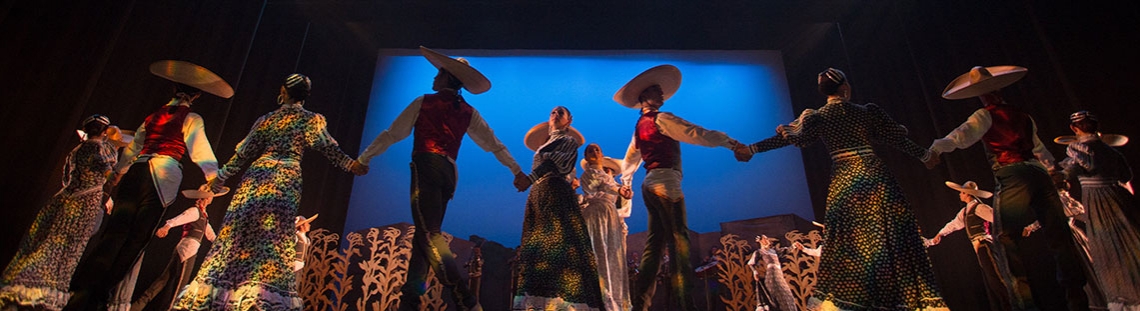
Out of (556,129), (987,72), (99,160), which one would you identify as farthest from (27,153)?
(987,72)

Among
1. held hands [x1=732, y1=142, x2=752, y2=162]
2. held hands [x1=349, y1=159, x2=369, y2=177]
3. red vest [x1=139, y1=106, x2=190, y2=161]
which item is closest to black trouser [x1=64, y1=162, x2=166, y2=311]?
red vest [x1=139, y1=106, x2=190, y2=161]

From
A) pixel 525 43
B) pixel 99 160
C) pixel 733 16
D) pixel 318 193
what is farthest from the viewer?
pixel 525 43

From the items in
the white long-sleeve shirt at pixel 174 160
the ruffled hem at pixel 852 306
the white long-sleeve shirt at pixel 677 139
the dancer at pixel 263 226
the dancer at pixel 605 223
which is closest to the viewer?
the ruffled hem at pixel 852 306

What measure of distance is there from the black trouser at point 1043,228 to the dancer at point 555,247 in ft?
8.71

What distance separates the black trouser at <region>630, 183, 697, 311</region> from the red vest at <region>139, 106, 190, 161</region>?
125 inches

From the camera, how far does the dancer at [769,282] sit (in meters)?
5.06

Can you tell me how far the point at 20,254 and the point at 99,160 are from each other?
72 cm

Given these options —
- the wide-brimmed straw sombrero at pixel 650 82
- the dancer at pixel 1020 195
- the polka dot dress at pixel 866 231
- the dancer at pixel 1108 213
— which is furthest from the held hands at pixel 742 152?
the dancer at pixel 1108 213

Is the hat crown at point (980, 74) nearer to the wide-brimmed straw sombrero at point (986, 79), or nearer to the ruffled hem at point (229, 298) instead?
the wide-brimmed straw sombrero at point (986, 79)

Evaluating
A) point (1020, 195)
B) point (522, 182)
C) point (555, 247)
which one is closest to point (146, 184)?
point (522, 182)

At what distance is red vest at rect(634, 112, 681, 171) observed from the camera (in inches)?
144

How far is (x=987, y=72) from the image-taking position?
3.74 meters

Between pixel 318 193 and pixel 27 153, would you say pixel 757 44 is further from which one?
pixel 27 153

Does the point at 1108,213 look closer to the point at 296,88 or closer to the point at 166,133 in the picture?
the point at 296,88
